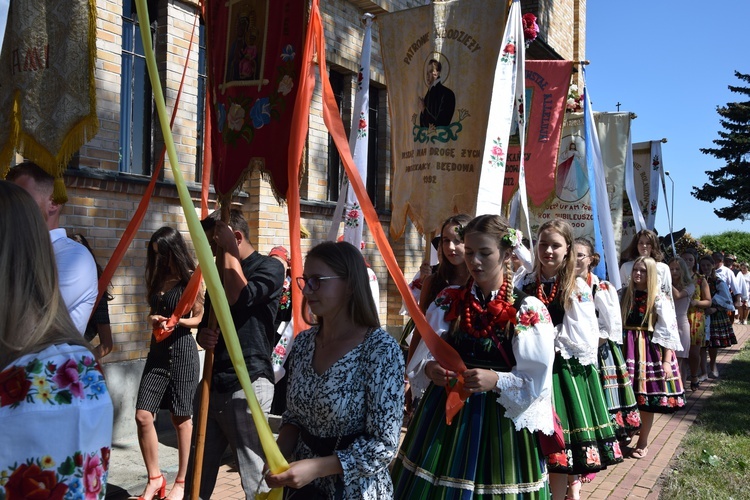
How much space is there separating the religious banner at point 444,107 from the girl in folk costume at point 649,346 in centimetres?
269

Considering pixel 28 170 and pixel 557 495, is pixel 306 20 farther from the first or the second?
pixel 557 495

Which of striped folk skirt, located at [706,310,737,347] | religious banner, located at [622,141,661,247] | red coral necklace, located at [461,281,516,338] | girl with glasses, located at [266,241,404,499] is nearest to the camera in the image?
girl with glasses, located at [266,241,404,499]

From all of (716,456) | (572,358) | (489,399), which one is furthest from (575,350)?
(716,456)

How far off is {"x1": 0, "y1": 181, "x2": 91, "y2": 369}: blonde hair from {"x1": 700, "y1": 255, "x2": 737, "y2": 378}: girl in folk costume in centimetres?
1134

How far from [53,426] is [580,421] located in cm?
380

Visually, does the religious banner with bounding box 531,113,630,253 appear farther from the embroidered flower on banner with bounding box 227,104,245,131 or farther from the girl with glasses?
the girl with glasses

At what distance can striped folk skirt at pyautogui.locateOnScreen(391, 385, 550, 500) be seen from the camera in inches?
125

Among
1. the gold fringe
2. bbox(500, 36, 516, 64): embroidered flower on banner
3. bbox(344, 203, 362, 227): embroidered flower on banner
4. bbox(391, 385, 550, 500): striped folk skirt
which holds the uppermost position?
bbox(500, 36, 516, 64): embroidered flower on banner

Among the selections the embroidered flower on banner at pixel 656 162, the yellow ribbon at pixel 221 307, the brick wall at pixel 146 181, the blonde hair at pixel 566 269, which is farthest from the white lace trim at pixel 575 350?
the embroidered flower on banner at pixel 656 162

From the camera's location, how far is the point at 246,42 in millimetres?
3928

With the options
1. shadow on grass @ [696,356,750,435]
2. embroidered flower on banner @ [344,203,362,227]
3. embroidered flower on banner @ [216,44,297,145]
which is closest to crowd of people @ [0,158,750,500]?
embroidered flower on banner @ [216,44,297,145]

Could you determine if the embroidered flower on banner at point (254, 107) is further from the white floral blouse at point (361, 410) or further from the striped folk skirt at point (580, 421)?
the striped folk skirt at point (580, 421)

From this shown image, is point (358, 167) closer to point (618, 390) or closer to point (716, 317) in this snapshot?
point (618, 390)

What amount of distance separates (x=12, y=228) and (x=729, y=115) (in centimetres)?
5027
